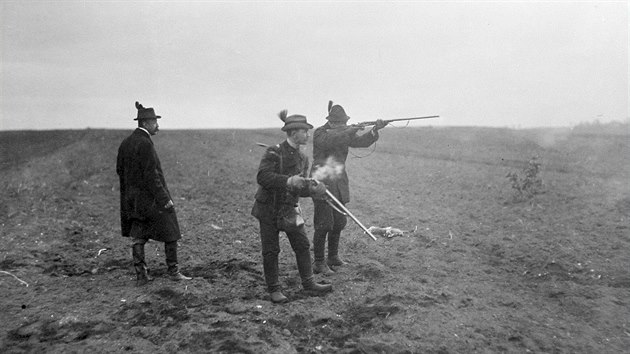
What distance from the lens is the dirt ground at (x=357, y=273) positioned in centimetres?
438

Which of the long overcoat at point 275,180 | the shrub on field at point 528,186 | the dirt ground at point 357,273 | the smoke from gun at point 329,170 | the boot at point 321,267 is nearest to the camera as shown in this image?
the dirt ground at point 357,273

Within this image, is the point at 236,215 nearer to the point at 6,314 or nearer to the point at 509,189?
the point at 6,314

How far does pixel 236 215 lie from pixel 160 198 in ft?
11.2

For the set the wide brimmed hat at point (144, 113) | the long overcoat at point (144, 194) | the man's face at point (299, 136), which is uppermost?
the wide brimmed hat at point (144, 113)

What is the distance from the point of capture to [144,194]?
5660mm

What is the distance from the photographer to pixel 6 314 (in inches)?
192

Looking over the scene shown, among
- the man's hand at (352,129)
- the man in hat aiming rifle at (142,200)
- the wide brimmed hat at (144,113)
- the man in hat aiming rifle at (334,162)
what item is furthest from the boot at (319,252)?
the wide brimmed hat at (144,113)

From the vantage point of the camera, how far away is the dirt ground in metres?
4.38

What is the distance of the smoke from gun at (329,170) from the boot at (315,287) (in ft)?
4.60

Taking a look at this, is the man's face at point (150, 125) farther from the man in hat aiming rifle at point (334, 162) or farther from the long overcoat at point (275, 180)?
the man in hat aiming rifle at point (334, 162)

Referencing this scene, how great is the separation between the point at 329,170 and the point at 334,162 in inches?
5.5

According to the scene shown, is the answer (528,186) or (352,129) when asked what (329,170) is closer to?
(352,129)

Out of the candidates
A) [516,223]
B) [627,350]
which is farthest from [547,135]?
[627,350]

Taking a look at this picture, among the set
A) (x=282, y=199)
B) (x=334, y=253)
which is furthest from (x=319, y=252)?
(x=282, y=199)
